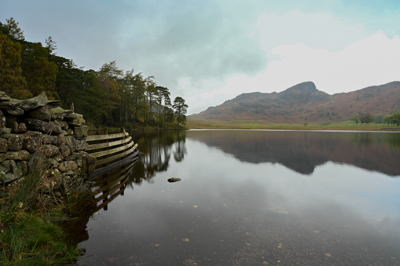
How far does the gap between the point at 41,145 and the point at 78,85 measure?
45.5m

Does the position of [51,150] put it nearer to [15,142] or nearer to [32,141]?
[32,141]

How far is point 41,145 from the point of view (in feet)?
17.3

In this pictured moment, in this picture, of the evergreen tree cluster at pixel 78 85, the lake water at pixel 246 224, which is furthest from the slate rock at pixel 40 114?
the evergreen tree cluster at pixel 78 85

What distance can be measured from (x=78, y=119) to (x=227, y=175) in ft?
23.2

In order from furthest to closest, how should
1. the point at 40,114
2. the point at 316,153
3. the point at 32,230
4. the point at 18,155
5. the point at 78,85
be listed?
the point at 78,85, the point at 316,153, the point at 40,114, the point at 18,155, the point at 32,230

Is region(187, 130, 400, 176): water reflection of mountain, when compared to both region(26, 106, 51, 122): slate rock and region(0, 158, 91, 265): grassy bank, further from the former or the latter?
region(26, 106, 51, 122): slate rock

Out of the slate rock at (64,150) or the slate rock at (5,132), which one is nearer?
the slate rock at (5,132)

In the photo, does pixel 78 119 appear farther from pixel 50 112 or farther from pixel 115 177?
pixel 115 177

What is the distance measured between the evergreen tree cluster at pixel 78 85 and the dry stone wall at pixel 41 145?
20.8 metres

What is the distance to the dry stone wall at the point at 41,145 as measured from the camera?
4.64 metres

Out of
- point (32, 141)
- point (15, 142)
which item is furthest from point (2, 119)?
point (32, 141)

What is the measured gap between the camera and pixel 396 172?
11180 mm

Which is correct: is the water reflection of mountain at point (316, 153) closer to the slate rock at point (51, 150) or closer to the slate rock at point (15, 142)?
the slate rock at point (51, 150)

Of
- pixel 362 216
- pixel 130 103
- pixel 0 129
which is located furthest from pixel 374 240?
pixel 130 103
